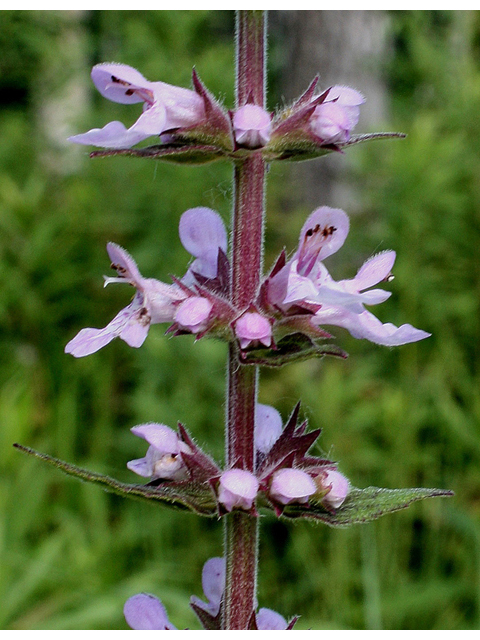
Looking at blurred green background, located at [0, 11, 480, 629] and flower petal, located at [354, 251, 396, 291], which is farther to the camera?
blurred green background, located at [0, 11, 480, 629]

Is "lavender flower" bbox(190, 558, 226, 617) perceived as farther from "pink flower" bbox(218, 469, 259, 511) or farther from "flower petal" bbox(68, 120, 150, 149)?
"flower petal" bbox(68, 120, 150, 149)

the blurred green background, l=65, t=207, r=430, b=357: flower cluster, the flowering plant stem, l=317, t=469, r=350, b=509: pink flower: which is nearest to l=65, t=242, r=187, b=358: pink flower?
l=65, t=207, r=430, b=357: flower cluster

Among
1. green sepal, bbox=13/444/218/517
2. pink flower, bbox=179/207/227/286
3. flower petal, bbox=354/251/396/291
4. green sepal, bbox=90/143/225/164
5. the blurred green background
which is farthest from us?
the blurred green background

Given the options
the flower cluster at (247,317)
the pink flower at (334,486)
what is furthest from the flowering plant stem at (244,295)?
the pink flower at (334,486)

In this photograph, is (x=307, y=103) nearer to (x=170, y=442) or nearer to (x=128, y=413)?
(x=170, y=442)

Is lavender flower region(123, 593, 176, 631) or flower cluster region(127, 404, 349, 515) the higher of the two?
flower cluster region(127, 404, 349, 515)

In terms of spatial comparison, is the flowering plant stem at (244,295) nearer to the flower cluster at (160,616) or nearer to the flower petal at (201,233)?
the flower cluster at (160,616)

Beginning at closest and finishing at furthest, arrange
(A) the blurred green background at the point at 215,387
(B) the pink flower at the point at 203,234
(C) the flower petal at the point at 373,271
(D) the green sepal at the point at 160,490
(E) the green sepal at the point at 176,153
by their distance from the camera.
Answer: (D) the green sepal at the point at 160,490, (E) the green sepal at the point at 176,153, (C) the flower petal at the point at 373,271, (B) the pink flower at the point at 203,234, (A) the blurred green background at the point at 215,387
